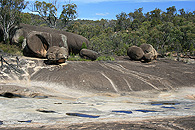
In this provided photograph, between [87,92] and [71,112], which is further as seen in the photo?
[87,92]

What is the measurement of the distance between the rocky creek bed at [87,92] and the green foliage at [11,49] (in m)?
3.35

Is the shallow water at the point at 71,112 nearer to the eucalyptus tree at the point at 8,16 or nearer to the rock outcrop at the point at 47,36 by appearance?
the rock outcrop at the point at 47,36

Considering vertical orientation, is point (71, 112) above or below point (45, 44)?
below

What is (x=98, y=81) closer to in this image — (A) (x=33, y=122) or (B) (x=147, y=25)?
(A) (x=33, y=122)

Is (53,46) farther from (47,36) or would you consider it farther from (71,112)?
(71,112)

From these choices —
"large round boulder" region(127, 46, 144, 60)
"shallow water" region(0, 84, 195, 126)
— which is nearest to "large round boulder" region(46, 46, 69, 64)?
"shallow water" region(0, 84, 195, 126)

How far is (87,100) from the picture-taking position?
11.5 m

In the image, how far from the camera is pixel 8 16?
80.5ft

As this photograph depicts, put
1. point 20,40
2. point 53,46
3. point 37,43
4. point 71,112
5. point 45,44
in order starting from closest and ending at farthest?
point 71,112
point 53,46
point 37,43
point 45,44
point 20,40

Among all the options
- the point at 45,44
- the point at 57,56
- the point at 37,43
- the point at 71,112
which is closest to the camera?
the point at 71,112

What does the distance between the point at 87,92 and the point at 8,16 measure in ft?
53.6

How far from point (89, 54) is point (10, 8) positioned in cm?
1099

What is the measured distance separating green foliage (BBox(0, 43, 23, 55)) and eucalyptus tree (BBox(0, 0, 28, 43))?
1.35m

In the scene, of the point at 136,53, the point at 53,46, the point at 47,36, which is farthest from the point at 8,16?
the point at 136,53
